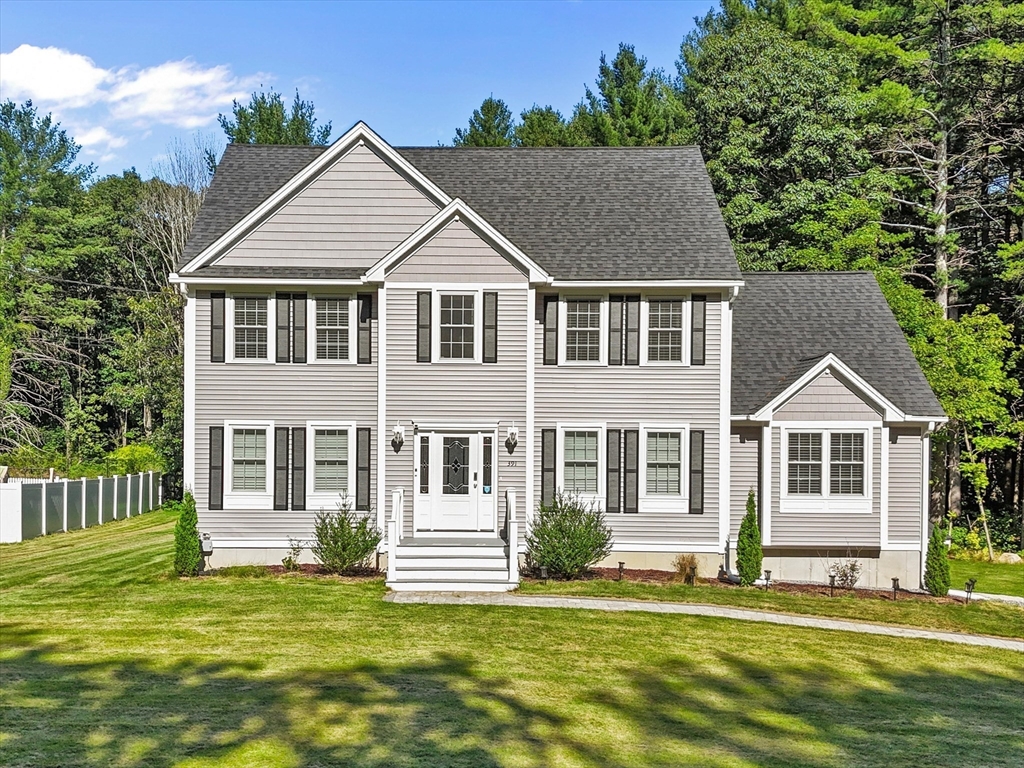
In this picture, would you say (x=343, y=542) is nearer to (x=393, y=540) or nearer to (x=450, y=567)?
(x=393, y=540)

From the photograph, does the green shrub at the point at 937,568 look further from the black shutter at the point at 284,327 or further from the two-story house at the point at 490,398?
the black shutter at the point at 284,327

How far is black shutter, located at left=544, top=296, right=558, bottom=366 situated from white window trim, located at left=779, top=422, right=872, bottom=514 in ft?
15.7

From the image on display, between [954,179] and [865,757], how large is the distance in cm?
2756

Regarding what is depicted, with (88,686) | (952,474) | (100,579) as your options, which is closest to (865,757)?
(88,686)

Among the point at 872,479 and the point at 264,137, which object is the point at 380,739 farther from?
the point at 264,137

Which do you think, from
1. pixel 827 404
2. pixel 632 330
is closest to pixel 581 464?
pixel 632 330

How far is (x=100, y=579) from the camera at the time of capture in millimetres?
17609

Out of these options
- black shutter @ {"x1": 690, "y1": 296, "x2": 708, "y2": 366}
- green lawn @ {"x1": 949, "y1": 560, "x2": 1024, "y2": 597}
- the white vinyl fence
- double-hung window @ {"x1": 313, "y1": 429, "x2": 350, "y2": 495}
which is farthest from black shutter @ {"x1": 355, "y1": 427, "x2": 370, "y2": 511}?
green lawn @ {"x1": 949, "y1": 560, "x2": 1024, "y2": 597}

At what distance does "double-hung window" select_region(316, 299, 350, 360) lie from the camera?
58.9ft

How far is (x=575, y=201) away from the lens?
20.0 meters

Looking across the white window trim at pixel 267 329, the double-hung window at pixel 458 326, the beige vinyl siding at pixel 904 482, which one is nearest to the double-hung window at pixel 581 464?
the double-hung window at pixel 458 326

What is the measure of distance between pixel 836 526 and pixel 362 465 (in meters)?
9.40

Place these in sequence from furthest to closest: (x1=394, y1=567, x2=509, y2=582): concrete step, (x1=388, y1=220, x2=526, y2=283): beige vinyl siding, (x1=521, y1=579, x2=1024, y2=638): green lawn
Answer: (x1=388, y1=220, x2=526, y2=283): beige vinyl siding, (x1=394, y1=567, x2=509, y2=582): concrete step, (x1=521, y1=579, x2=1024, y2=638): green lawn

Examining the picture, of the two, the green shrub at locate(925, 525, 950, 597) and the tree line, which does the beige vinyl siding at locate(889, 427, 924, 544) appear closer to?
the green shrub at locate(925, 525, 950, 597)
